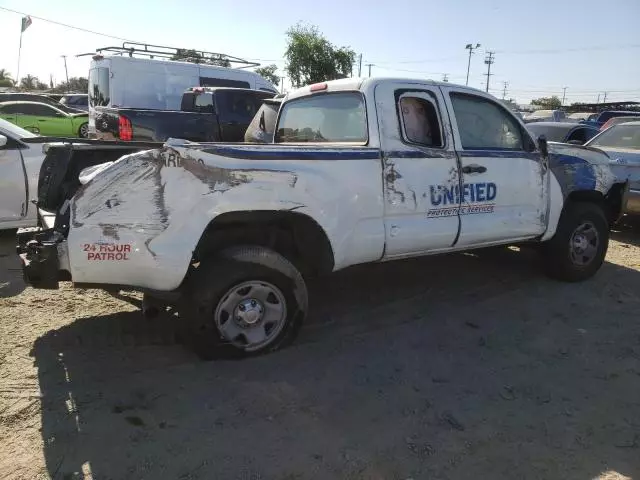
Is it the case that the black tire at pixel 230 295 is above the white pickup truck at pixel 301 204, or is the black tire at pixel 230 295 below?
below

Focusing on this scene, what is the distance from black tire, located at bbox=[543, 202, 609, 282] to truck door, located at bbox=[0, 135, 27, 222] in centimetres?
563

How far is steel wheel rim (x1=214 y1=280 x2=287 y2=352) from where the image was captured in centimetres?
343

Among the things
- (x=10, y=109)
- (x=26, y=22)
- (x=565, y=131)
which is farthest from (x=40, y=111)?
(x=565, y=131)

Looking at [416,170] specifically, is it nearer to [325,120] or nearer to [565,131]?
[325,120]

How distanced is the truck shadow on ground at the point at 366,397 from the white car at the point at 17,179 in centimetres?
251

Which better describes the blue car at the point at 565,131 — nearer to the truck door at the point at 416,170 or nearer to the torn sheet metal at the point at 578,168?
the torn sheet metal at the point at 578,168

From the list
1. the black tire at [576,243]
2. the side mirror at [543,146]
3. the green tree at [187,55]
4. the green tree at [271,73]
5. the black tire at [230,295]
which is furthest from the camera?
the green tree at [271,73]

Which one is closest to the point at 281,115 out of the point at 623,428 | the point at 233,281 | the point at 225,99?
the point at 233,281

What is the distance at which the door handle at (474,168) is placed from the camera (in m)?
4.29

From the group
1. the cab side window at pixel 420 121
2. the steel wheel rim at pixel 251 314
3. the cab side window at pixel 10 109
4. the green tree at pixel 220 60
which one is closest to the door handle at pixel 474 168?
the cab side window at pixel 420 121

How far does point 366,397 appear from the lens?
3.13 metres

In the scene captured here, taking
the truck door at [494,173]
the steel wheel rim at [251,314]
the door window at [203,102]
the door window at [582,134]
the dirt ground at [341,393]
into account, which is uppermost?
the door window at [203,102]

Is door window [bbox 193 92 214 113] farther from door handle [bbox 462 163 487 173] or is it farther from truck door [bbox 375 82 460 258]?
door handle [bbox 462 163 487 173]

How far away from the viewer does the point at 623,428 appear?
9.41 feet
